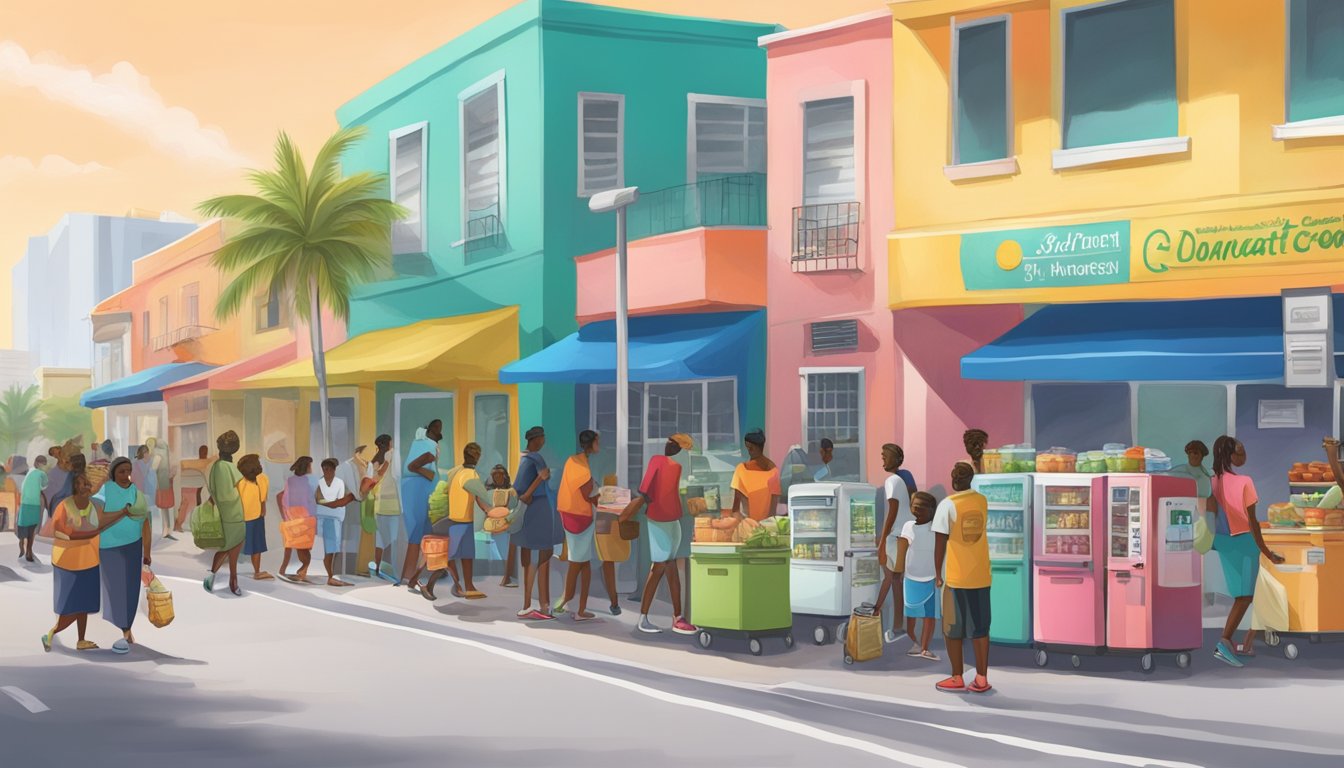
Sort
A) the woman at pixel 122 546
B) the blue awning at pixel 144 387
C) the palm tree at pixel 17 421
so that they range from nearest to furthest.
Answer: the woman at pixel 122 546 < the blue awning at pixel 144 387 < the palm tree at pixel 17 421

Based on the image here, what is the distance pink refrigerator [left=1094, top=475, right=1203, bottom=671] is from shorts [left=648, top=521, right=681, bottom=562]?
414cm

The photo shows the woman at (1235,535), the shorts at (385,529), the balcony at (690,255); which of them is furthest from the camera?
the balcony at (690,255)

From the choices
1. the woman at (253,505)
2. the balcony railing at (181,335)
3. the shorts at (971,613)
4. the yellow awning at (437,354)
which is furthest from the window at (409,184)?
the shorts at (971,613)

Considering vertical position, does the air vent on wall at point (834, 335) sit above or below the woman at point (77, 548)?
above

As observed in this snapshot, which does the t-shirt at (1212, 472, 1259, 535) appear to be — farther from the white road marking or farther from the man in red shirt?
the white road marking

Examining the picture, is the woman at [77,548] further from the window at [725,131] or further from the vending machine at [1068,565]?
the window at [725,131]

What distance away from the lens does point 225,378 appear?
3212 centimetres

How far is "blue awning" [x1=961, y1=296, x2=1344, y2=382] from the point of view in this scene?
49.8 ft

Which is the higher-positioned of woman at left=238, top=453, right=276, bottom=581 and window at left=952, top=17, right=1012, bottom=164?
window at left=952, top=17, right=1012, bottom=164

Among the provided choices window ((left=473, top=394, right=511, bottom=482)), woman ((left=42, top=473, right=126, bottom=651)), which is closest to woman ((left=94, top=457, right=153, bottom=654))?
woman ((left=42, top=473, right=126, bottom=651))

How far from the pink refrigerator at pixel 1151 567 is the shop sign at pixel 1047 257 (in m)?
4.45

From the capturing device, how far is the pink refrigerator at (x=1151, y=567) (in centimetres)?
1212

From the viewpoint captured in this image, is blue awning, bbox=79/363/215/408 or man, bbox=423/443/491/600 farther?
blue awning, bbox=79/363/215/408

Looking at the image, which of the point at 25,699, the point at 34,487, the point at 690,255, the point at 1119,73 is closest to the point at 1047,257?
the point at 1119,73
